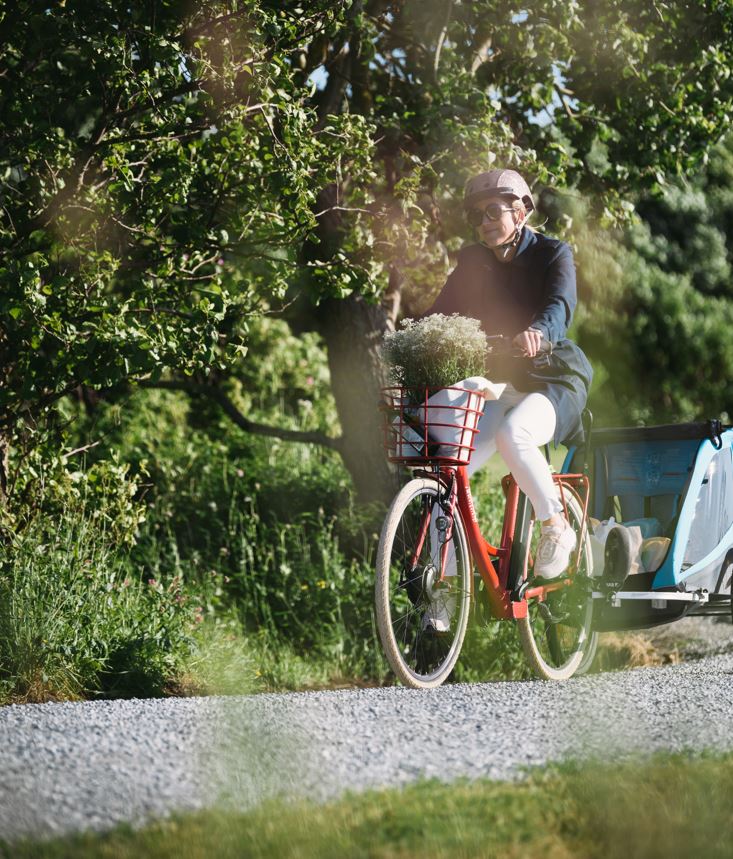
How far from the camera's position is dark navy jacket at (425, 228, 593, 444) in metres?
4.66

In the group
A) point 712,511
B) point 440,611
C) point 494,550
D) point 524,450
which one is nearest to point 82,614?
point 440,611

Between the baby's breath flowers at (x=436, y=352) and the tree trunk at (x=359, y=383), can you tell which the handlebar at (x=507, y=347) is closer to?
the baby's breath flowers at (x=436, y=352)

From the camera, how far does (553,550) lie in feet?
15.4

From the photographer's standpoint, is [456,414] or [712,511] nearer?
[456,414]

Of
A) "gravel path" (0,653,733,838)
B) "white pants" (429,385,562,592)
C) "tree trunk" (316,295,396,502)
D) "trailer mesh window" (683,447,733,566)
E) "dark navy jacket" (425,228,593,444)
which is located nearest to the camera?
"gravel path" (0,653,733,838)

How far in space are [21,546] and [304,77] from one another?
3373 mm

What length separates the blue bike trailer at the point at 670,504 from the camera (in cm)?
520

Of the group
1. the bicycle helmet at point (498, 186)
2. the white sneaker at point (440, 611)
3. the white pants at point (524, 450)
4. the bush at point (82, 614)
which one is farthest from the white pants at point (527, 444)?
the bush at point (82, 614)

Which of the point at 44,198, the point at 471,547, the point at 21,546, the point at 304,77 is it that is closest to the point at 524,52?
the point at 304,77

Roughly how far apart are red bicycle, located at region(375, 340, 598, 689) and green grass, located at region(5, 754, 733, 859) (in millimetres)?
1332

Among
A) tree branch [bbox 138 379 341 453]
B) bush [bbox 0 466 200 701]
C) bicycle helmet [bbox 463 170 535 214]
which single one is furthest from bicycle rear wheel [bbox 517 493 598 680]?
tree branch [bbox 138 379 341 453]

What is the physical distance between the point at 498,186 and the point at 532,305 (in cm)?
52

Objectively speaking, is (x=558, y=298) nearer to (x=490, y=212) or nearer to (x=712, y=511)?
(x=490, y=212)

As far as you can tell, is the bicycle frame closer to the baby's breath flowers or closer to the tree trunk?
the baby's breath flowers
